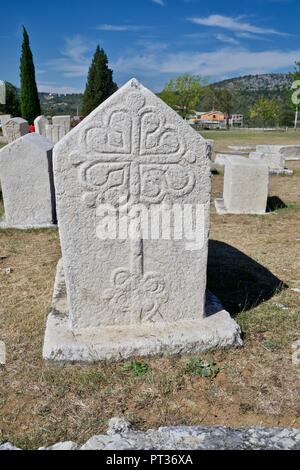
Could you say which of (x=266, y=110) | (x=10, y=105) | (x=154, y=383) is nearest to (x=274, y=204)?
(x=154, y=383)

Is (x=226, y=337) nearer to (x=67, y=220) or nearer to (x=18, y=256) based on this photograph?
(x=67, y=220)

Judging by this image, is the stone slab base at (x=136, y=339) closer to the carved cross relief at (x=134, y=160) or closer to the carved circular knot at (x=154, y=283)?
the carved circular knot at (x=154, y=283)

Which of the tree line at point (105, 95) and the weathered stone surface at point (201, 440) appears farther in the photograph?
the tree line at point (105, 95)

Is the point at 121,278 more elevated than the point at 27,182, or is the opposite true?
the point at 27,182

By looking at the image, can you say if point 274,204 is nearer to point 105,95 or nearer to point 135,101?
point 135,101

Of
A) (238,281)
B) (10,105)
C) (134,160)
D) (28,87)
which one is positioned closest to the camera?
(134,160)

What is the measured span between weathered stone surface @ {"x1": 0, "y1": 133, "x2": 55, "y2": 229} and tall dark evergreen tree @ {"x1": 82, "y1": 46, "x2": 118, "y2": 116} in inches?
1556

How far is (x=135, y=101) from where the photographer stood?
8.17ft

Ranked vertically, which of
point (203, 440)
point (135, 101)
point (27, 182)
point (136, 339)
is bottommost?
point (136, 339)

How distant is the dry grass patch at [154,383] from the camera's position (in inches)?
86.0

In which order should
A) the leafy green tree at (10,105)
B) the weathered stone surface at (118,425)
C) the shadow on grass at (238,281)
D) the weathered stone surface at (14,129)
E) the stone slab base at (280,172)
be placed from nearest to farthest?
the weathered stone surface at (118,425), the shadow on grass at (238,281), the stone slab base at (280,172), the weathered stone surface at (14,129), the leafy green tree at (10,105)

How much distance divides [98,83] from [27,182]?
42440mm

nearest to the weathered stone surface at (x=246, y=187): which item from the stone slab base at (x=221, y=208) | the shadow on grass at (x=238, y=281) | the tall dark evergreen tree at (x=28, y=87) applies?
the stone slab base at (x=221, y=208)

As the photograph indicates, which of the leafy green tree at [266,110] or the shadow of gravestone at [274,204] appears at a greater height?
the leafy green tree at [266,110]
